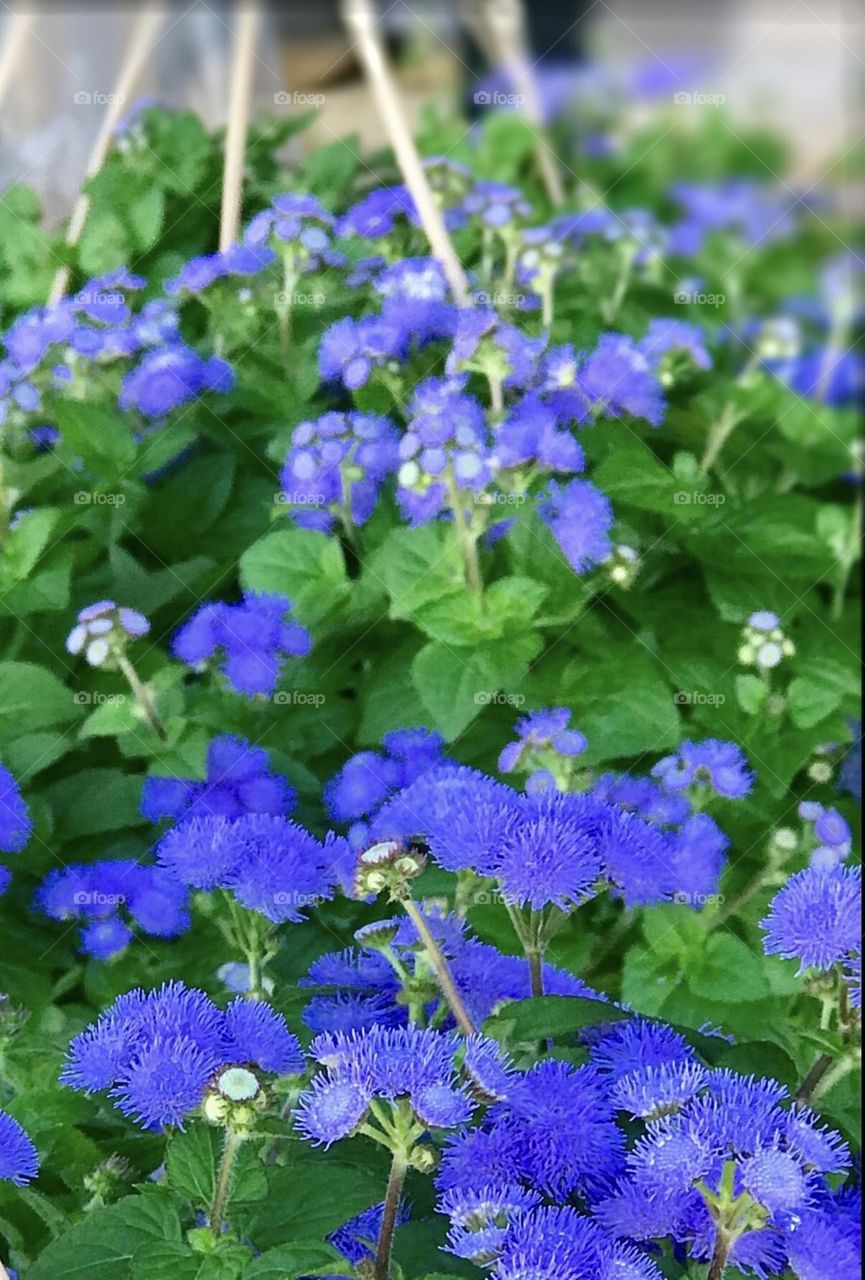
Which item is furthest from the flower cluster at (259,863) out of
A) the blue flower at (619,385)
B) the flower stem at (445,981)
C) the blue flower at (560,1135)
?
the blue flower at (619,385)

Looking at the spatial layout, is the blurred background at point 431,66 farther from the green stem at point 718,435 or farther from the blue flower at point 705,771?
the blue flower at point 705,771

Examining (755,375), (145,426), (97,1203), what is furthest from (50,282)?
(97,1203)

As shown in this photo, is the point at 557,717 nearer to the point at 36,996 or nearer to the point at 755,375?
the point at 36,996

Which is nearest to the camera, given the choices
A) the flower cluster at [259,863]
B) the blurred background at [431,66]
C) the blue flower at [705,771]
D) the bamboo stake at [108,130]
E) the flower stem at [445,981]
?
the flower stem at [445,981]

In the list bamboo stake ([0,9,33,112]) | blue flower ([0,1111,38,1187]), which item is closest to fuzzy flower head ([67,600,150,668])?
blue flower ([0,1111,38,1187])

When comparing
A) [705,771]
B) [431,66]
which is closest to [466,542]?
[705,771]

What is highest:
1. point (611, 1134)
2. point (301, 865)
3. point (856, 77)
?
point (856, 77)
